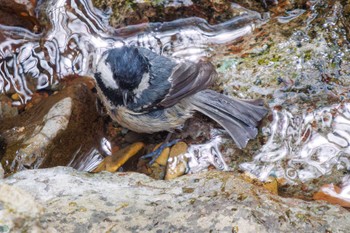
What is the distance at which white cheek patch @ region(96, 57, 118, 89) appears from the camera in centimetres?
390

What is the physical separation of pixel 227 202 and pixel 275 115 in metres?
1.51

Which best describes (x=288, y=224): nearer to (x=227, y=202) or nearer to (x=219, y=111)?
(x=227, y=202)

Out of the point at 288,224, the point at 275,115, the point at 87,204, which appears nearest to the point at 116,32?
the point at 275,115

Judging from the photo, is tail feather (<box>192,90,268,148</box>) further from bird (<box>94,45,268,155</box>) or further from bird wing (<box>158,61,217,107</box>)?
bird wing (<box>158,61,217,107</box>)

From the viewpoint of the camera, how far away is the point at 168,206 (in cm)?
281

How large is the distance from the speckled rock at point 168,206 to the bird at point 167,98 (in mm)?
915

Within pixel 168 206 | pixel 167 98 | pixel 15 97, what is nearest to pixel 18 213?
pixel 168 206

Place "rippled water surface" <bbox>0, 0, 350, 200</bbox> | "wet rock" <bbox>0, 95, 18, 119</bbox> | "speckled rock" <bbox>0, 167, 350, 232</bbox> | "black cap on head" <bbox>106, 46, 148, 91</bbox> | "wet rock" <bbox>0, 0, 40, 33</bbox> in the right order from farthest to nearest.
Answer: "wet rock" <bbox>0, 0, 40, 33</bbox> < "wet rock" <bbox>0, 95, 18, 119</bbox> < "rippled water surface" <bbox>0, 0, 350, 200</bbox> < "black cap on head" <bbox>106, 46, 148, 91</bbox> < "speckled rock" <bbox>0, 167, 350, 232</bbox>

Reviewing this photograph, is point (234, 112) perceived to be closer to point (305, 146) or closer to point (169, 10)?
point (305, 146)

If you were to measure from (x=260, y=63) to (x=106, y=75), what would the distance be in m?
1.41

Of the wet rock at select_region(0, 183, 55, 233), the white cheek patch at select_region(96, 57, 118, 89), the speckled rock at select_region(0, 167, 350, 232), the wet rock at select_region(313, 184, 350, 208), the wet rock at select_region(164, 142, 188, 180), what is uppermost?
the wet rock at select_region(0, 183, 55, 233)

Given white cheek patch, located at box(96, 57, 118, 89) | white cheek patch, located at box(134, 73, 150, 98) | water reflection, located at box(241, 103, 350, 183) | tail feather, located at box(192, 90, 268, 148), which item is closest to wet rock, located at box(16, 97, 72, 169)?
white cheek patch, located at box(96, 57, 118, 89)

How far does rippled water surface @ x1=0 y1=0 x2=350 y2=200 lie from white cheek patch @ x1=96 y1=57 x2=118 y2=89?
2.59 ft

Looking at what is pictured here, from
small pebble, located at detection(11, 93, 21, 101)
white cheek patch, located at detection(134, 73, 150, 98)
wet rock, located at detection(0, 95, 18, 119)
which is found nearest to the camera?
white cheek patch, located at detection(134, 73, 150, 98)
